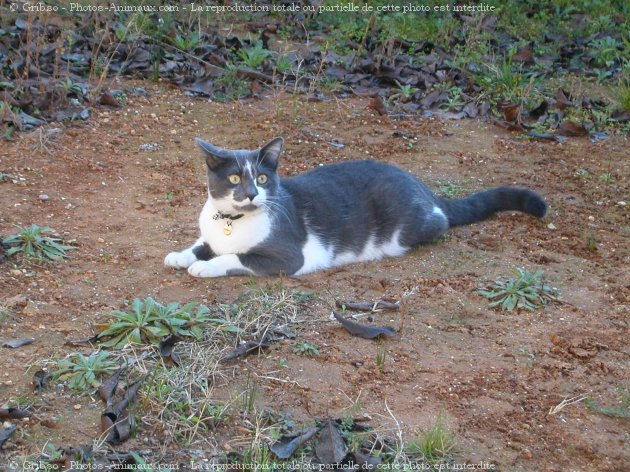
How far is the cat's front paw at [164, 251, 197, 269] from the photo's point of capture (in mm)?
4715

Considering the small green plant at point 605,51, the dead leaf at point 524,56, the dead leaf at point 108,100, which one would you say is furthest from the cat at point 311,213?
the small green plant at point 605,51

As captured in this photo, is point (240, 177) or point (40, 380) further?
point (240, 177)

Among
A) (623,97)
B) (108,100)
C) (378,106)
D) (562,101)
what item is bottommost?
(108,100)

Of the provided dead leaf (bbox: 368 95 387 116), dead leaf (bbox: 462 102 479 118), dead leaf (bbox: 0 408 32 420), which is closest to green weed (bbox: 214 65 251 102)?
dead leaf (bbox: 368 95 387 116)

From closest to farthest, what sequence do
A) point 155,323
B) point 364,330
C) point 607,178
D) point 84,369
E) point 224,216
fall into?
point 84,369, point 155,323, point 364,330, point 224,216, point 607,178

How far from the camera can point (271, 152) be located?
15.7 feet

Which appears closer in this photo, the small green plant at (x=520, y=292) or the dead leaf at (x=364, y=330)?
the dead leaf at (x=364, y=330)

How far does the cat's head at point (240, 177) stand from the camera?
464 cm

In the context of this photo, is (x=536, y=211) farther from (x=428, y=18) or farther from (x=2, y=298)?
(x=428, y=18)

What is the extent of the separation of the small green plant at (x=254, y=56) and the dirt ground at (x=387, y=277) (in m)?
0.49

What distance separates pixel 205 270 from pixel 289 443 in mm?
1649

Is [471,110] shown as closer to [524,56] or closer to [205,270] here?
[524,56]

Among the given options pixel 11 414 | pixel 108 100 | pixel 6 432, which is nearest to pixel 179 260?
pixel 11 414

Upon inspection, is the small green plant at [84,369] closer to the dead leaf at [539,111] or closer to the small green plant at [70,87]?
the small green plant at [70,87]
